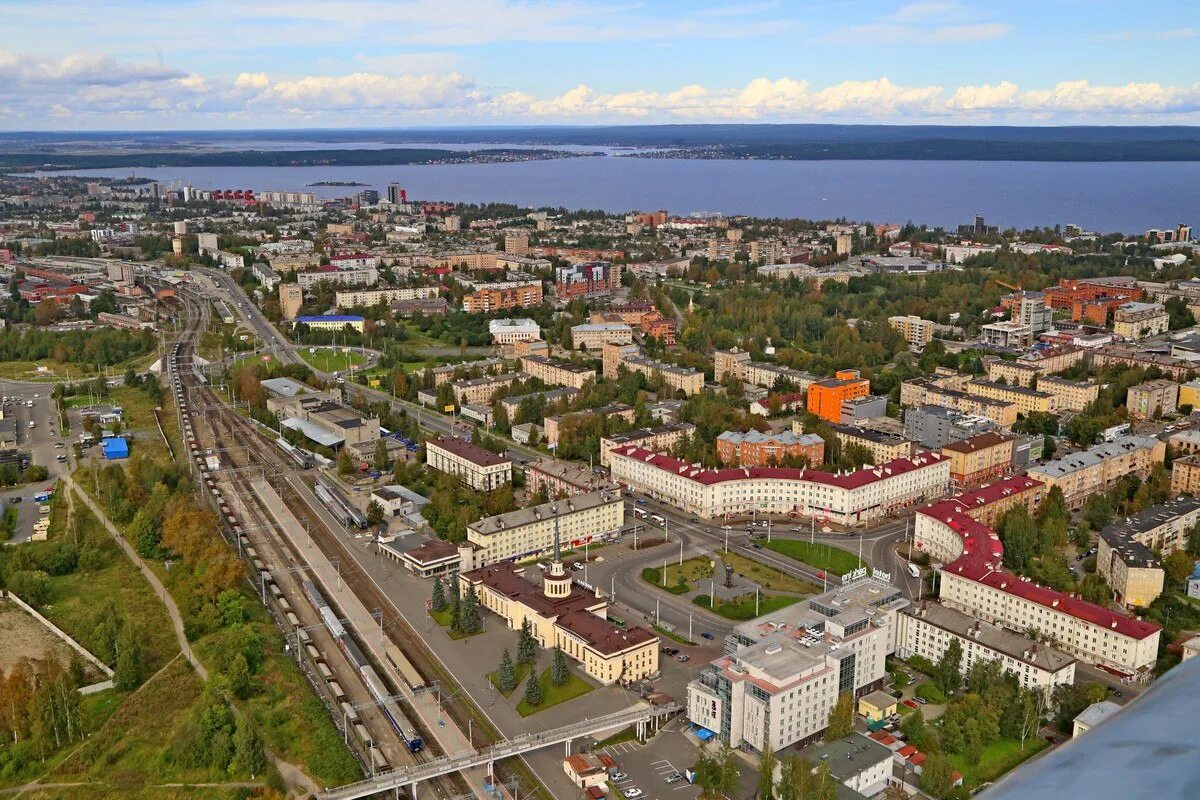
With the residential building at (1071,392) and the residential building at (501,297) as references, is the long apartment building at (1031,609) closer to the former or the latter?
the residential building at (1071,392)

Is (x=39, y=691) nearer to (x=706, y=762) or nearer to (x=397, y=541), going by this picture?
(x=397, y=541)

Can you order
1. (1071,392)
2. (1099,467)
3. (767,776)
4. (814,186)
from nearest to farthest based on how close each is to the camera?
(767,776), (1099,467), (1071,392), (814,186)

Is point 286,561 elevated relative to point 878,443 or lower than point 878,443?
lower

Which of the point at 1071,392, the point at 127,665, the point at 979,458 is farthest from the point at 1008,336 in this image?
the point at 127,665

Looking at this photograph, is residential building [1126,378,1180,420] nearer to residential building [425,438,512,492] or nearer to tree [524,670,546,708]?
residential building [425,438,512,492]

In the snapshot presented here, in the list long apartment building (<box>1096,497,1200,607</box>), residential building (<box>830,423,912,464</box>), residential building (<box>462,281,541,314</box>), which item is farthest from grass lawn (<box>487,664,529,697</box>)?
residential building (<box>462,281,541,314</box>)

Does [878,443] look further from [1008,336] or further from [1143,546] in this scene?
[1008,336]
